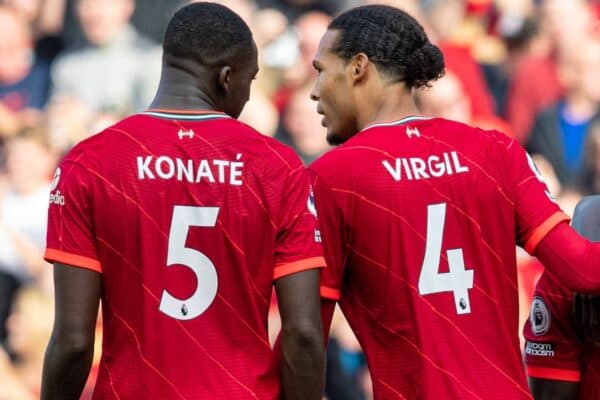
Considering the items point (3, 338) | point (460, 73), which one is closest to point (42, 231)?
point (3, 338)

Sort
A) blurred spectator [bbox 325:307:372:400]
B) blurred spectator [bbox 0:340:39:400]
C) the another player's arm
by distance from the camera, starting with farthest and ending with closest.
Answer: blurred spectator [bbox 0:340:39:400]
blurred spectator [bbox 325:307:372:400]
the another player's arm

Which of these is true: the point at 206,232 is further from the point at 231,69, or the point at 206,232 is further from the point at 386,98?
the point at 386,98

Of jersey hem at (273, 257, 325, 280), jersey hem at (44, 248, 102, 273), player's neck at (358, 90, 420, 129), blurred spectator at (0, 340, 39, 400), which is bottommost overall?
blurred spectator at (0, 340, 39, 400)

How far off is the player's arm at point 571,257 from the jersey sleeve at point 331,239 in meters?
0.55

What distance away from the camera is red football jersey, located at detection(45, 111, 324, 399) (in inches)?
126

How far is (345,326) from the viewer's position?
7598 millimetres

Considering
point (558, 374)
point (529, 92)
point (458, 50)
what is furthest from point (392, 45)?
point (529, 92)

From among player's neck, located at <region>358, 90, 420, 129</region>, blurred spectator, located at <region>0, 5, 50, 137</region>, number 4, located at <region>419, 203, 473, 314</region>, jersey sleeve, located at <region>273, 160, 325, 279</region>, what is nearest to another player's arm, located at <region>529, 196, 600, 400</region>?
number 4, located at <region>419, 203, 473, 314</region>

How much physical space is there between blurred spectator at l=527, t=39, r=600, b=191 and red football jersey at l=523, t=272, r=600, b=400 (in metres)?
4.53

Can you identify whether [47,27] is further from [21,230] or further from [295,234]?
[295,234]

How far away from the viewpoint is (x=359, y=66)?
3.70 meters

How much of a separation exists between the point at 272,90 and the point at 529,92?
1707mm

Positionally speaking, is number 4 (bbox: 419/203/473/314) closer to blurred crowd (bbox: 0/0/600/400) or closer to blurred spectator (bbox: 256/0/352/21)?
blurred crowd (bbox: 0/0/600/400)

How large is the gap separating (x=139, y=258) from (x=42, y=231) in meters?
4.62
